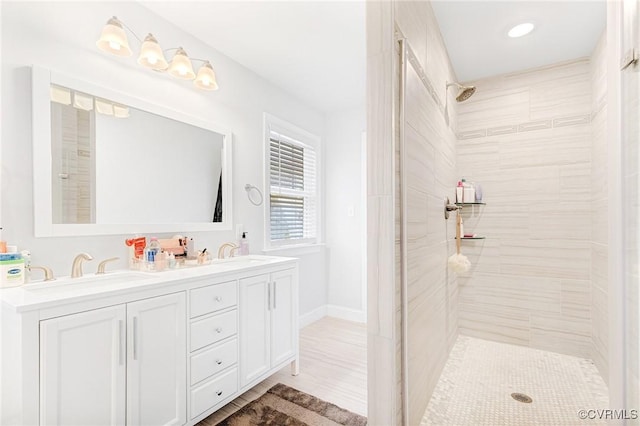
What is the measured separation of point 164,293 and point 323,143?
2.59m

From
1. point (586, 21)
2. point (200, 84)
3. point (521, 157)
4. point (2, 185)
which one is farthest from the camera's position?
point (521, 157)

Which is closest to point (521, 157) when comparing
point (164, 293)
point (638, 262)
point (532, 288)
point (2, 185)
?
point (532, 288)

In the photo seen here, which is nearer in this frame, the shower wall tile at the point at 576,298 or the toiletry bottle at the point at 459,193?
the shower wall tile at the point at 576,298

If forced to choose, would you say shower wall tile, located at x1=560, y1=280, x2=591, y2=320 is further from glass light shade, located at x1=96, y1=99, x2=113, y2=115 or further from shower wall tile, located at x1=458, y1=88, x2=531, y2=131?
glass light shade, located at x1=96, y1=99, x2=113, y2=115

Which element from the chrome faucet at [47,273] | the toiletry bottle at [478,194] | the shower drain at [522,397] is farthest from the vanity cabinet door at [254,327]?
the toiletry bottle at [478,194]

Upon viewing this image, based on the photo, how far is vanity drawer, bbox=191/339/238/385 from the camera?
1.58 meters

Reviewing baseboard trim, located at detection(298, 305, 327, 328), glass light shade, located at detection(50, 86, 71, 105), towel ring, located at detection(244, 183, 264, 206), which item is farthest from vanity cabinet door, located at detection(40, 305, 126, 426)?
baseboard trim, located at detection(298, 305, 327, 328)

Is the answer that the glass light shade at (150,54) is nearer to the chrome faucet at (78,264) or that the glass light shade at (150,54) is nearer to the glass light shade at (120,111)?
the glass light shade at (120,111)

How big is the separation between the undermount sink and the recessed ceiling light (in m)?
2.68

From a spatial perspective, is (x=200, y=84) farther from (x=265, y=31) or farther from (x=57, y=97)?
(x=57, y=97)

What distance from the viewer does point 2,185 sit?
1353mm

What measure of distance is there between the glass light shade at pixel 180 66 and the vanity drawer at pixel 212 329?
59.3 inches

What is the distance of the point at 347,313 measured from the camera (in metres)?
3.46

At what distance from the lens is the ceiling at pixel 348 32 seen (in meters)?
1.86
